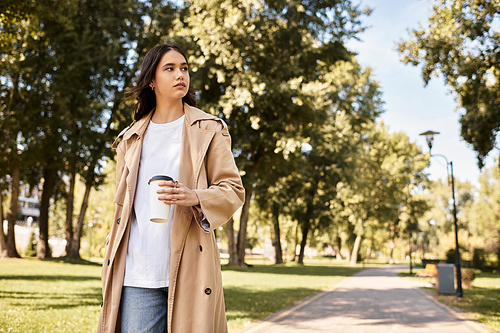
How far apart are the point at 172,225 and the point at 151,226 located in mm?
111

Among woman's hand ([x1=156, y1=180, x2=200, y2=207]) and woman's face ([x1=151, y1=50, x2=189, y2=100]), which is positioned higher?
woman's face ([x1=151, y1=50, x2=189, y2=100])

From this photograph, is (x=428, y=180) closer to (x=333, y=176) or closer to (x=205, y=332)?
(x=333, y=176)

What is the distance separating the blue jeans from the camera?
199 cm

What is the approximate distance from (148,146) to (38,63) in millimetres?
22359

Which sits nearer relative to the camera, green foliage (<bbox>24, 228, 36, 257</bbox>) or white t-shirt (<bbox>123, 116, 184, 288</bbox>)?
white t-shirt (<bbox>123, 116, 184, 288</bbox>)

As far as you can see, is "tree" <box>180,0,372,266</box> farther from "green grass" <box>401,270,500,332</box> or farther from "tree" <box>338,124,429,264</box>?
"tree" <box>338,124,429,264</box>

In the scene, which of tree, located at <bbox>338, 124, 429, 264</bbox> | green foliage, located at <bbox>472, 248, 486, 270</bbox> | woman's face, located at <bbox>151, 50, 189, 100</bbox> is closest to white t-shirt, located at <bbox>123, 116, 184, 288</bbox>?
woman's face, located at <bbox>151, 50, 189, 100</bbox>

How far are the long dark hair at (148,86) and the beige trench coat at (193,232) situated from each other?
0.76 ft

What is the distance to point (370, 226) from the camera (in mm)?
43312

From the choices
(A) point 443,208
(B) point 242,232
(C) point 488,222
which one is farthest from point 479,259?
(A) point 443,208

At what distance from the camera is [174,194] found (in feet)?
6.08

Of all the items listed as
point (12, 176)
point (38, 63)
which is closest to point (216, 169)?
point (38, 63)

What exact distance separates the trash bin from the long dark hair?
15.8m

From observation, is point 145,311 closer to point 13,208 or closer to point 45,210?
point 13,208
